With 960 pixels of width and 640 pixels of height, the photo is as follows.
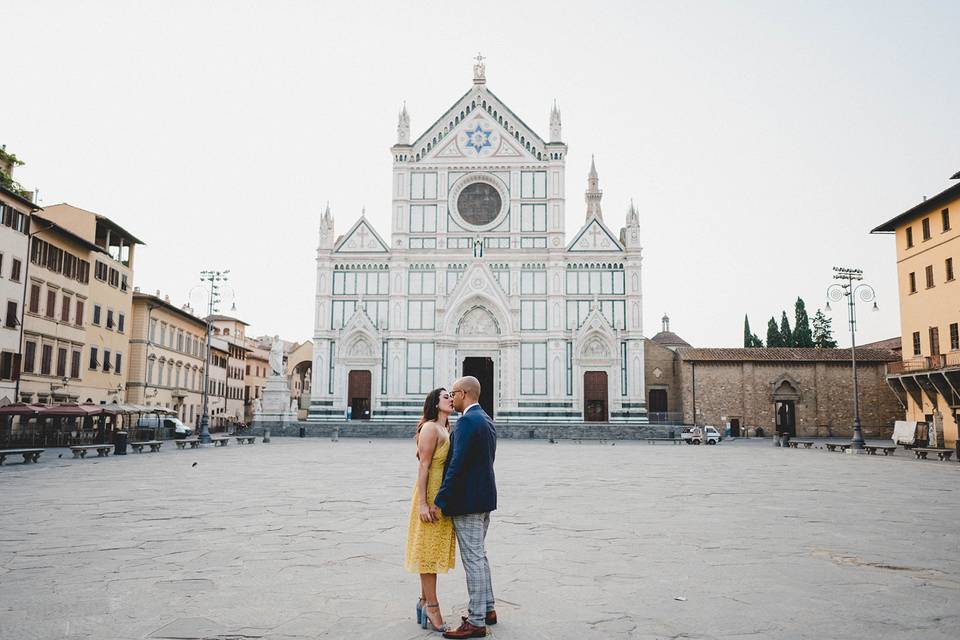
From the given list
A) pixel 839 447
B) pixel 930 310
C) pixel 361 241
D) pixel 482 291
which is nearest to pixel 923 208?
pixel 930 310

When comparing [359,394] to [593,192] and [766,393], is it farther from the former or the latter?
[593,192]

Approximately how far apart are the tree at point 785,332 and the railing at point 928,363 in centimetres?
2843

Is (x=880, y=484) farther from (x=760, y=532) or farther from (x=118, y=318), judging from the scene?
(x=118, y=318)

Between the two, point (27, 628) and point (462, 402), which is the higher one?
point (462, 402)

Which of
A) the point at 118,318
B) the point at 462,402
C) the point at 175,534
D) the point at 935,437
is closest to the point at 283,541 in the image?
the point at 175,534

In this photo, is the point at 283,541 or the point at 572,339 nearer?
the point at 283,541

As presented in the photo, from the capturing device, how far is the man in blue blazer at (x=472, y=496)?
4961mm

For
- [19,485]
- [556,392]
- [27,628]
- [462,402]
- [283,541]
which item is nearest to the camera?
[27,628]

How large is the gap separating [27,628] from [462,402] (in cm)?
325

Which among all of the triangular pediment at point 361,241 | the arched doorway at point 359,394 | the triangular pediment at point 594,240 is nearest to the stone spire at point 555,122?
the triangular pediment at point 594,240

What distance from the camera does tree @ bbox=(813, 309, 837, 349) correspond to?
6781 cm

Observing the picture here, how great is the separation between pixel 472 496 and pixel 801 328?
2535 inches

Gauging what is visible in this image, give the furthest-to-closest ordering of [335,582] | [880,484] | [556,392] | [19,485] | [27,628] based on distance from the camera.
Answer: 1. [556,392]
2. [880,484]
3. [19,485]
4. [335,582]
5. [27,628]

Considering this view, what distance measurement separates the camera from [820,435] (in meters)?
45.9
